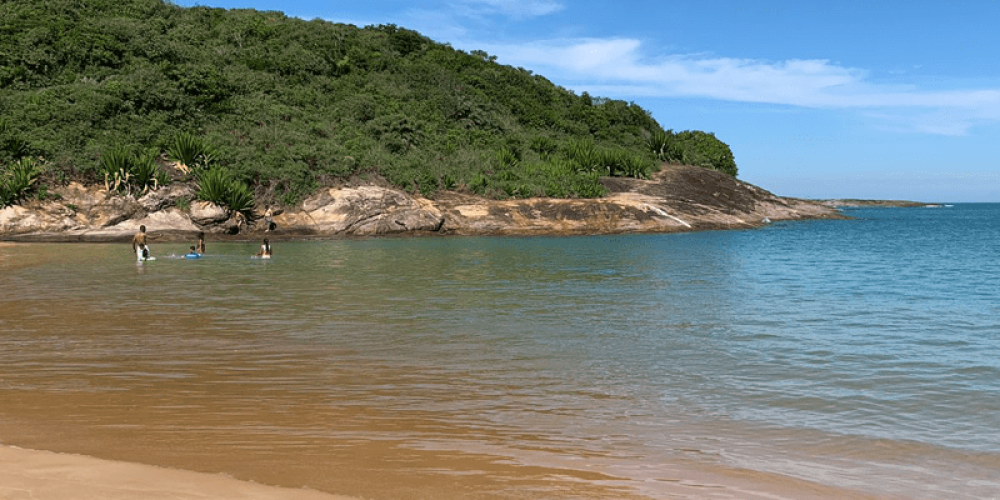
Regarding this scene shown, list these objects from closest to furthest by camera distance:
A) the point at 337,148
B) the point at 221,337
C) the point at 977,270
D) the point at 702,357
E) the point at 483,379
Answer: the point at 483,379 < the point at 702,357 < the point at 221,337 < the point at 977,270 < the point at 337,148

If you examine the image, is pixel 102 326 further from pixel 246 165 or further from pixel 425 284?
pixel 246 165

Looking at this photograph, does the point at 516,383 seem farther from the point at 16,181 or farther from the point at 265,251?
the point at 16,181

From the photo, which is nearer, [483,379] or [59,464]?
[59,464]

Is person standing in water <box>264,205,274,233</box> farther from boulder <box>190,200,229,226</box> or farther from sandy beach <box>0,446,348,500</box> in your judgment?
sandy beach <box>0,446,348,500</box>

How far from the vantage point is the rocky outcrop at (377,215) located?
39.8 m

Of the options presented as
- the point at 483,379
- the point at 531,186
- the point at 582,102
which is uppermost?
the point at 582,102

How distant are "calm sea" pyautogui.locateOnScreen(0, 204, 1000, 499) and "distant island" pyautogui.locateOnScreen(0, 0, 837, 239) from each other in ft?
77.7

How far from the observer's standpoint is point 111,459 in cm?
589

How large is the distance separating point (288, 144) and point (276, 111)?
6131 mm

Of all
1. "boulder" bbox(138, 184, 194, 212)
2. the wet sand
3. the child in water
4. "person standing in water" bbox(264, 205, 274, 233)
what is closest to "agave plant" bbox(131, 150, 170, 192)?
"boulder" bbox(138, 184, 194, 212)

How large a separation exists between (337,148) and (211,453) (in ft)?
148

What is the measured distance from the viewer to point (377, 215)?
44.7m

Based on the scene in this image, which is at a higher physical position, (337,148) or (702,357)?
(337,148)

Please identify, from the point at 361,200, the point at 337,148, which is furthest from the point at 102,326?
the point at 337,148
